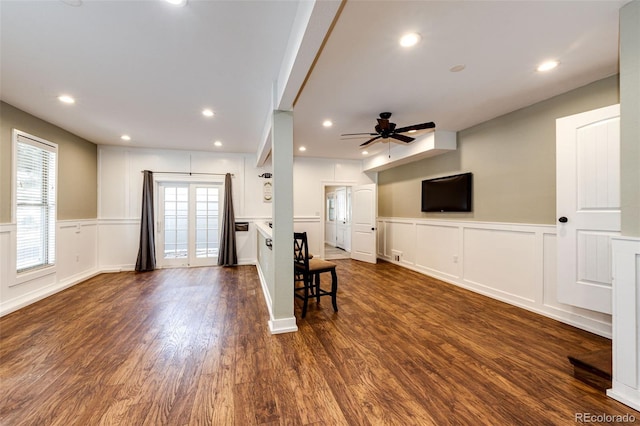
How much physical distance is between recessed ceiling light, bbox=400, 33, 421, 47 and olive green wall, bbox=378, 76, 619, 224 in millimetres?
2145

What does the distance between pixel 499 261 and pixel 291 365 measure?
320cm

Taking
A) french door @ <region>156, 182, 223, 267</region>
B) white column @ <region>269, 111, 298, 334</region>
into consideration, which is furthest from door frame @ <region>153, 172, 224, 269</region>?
white column @ <region>269, 111, 298, 334</region>

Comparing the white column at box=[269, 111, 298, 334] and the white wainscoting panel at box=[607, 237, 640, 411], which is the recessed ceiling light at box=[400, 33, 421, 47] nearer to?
the white column at box=[269, 111, 298, 334]

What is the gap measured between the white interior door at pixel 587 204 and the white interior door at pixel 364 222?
3657mm

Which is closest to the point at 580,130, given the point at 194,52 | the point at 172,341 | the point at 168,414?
the point at 194,52

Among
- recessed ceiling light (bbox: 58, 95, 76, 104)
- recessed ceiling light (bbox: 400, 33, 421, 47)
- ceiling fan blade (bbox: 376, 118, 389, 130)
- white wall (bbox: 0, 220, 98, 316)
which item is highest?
recessed ceiling light (bbox: 58, 95, 76, 104)

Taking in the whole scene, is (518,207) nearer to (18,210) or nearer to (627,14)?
(627,14)

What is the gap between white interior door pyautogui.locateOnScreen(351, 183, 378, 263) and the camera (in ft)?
20.5

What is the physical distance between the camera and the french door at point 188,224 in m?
5.80

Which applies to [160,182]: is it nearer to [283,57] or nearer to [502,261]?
[283,57]

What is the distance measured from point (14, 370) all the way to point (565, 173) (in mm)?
5154

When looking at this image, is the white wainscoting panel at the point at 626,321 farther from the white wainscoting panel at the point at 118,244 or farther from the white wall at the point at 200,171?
the white wainscoting panel at the point at 118,244

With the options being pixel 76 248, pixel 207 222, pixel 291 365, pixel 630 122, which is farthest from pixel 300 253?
pixel 76 248

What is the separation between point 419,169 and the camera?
5359 mm
